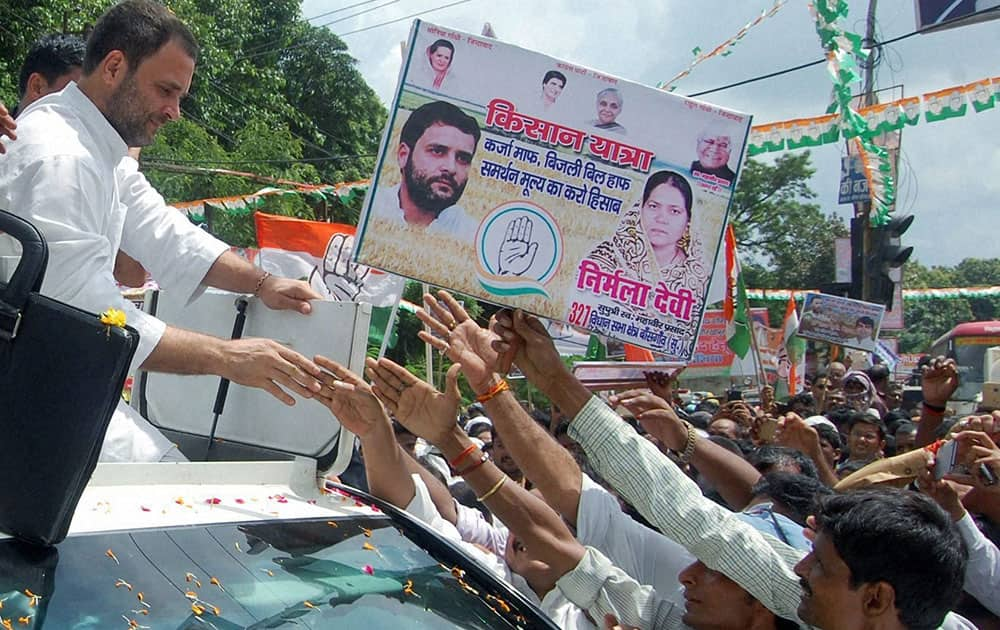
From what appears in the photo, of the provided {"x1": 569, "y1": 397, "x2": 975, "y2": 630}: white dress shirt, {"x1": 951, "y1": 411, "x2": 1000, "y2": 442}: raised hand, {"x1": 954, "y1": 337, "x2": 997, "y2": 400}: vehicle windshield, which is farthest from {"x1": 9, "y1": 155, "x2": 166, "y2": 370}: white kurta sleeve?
{"x1": 954, "y1": 337, "x2": 997, "y2": 400}: vehicle windshield

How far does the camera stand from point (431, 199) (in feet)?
9.23

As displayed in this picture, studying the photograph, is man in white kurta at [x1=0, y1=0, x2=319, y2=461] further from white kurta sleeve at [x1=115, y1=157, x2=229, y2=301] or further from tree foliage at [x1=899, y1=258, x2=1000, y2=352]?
tree foliage at [x1=899, y1=258, x2=1000, y2=352]

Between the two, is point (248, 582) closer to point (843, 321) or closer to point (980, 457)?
point (980, 457)

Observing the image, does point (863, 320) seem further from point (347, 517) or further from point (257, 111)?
point (257, 111)

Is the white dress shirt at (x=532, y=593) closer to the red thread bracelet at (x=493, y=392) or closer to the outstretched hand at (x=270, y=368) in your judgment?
the red thread bracelet at (x=493, y=392)

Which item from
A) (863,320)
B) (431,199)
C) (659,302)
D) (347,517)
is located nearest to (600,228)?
(659,302)

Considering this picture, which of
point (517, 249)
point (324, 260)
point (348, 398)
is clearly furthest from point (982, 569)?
point (324, 260)

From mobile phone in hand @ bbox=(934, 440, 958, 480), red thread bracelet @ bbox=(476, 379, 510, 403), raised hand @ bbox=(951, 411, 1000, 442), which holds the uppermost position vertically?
raised hand @ bbox=(951, 411, 1000, 442)

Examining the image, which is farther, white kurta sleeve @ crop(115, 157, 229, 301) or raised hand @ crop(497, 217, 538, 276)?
white kurta sleeve @ crop(115, 157, 229, 301)

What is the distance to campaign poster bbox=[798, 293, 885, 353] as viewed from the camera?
10.9 meters

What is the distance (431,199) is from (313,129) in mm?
20569

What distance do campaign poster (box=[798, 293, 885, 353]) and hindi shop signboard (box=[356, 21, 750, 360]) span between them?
855 centimetres

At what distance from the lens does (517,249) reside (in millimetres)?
2826

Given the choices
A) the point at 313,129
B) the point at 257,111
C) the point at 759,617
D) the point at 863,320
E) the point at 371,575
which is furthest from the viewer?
the point at 313,129
